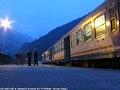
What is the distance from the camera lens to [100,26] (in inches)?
363

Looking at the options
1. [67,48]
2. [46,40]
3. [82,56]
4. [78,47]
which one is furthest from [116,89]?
[46,40]

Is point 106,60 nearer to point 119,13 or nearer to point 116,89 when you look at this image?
point 119,13

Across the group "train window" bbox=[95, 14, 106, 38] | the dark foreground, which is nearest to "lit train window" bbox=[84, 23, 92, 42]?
"train window" bbox=[95, 14, 106, 38]

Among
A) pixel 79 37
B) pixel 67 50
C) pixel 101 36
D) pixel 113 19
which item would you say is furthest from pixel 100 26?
pixel 67 50

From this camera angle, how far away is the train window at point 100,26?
8.90m

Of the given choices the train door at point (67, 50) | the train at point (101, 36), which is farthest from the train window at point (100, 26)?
the train door at point (67, 50)

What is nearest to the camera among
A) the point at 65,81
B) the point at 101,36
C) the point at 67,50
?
the point at 65,81

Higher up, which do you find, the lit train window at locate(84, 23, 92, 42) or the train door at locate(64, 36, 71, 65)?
the lit train window at locate(84, 23, 92, 42)

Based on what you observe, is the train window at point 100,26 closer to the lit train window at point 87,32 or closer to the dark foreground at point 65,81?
the lit train window at point 87,32

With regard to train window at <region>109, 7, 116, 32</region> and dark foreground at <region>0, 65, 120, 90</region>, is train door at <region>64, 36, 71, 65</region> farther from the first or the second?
dark foreground at <region>0, 65, 120, 90</region>

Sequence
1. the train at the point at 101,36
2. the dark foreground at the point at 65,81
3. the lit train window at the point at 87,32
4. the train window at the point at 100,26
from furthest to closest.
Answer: the lit train window at the point at 87,32 → the train window at the point at 100,26 → the train at the point at 101,36 → the dark foreground at the point at 65,81

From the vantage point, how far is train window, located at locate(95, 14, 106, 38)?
29.2 ft

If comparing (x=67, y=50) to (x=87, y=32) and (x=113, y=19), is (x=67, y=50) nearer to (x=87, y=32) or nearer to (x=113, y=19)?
(x=87, y=32)

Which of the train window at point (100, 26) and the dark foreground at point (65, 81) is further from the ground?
the train window at point (100, 26)
